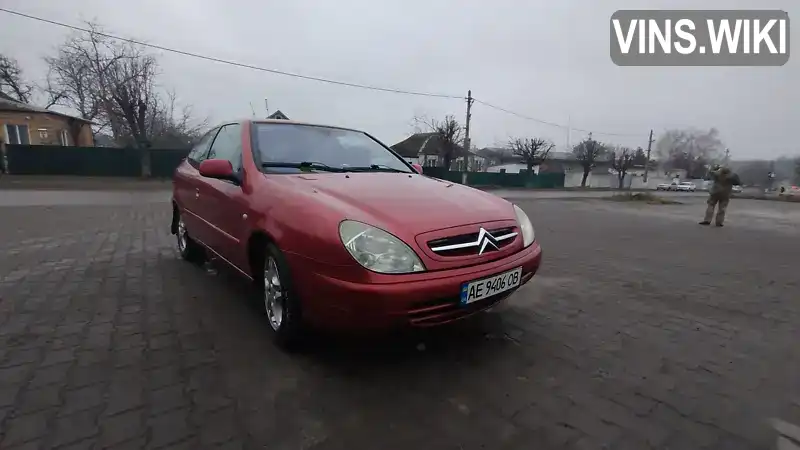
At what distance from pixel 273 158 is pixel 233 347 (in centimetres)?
128

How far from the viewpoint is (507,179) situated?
35656mm

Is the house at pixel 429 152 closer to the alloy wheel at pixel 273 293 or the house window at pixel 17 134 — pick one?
the house window at pixel 17 134

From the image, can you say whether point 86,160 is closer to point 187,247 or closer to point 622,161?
point 187,247

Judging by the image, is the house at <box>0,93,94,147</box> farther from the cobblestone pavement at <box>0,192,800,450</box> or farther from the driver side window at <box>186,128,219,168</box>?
the cobblestone pavement at <box>0,192,800,450</box>

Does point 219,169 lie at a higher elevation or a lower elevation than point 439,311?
higher

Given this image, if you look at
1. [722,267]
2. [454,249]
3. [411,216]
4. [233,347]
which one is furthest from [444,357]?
[722,267]

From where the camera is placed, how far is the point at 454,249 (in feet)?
6.95

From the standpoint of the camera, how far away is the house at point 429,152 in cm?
3606

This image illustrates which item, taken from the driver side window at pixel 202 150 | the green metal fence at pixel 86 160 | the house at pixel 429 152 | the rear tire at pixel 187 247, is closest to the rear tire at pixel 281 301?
the driver side window at pixel 202 150

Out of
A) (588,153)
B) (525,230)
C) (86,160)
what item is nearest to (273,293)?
(525,230)

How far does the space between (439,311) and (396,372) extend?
50cm

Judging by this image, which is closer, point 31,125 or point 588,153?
point 31,125

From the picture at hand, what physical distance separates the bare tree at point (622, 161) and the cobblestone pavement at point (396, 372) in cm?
5036

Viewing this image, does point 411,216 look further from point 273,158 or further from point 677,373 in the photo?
point 677,373
